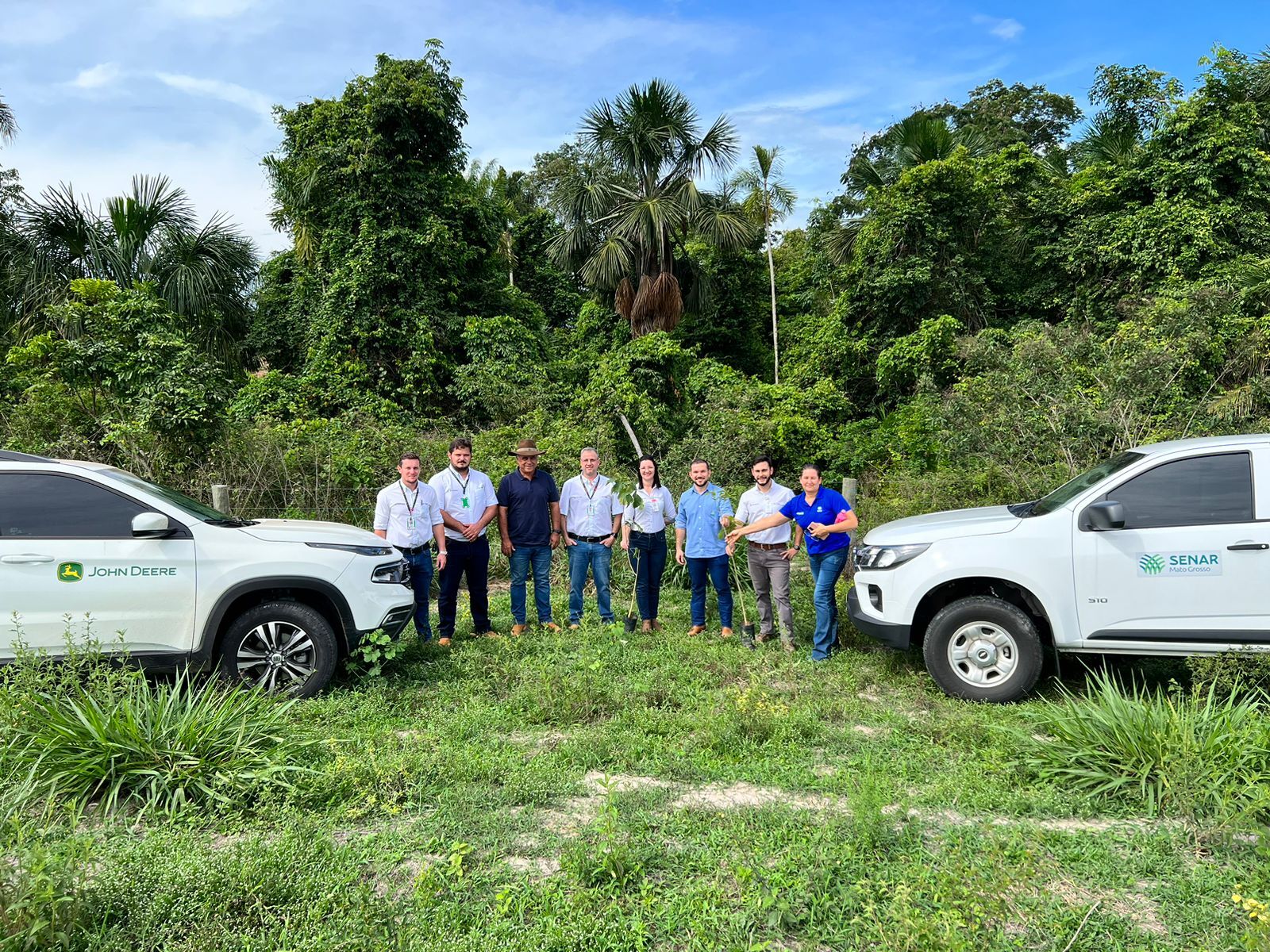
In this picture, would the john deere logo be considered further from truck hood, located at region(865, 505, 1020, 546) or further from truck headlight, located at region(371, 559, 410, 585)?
truck hood, located at region(865, 505, 1020, 546)

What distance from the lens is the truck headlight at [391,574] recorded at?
5.61 metres

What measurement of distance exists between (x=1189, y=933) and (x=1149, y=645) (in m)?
2.68

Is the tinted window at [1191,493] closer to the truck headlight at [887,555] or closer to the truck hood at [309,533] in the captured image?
the truck headlight at [887,555]

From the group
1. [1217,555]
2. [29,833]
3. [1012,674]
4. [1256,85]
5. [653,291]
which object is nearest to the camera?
[29,833]

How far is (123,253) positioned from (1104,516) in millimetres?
16753

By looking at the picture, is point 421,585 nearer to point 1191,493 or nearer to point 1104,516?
point 1104,516

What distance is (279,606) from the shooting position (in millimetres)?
5289

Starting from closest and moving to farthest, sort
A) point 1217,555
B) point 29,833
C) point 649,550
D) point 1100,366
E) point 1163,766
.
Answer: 1. point 29,833
2. point 1163,766
3. point 1217,555
4. point 649,550
5. point 1100,366

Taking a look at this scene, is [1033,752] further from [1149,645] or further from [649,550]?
[649,550]

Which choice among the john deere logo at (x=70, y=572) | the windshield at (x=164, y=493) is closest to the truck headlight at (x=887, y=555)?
the windshield at (x=164, y=493)

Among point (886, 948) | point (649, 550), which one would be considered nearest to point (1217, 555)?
point (886, 948)

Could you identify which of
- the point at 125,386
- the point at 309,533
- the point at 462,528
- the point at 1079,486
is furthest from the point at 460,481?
the point at 125,386

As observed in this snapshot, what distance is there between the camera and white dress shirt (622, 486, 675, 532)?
7180 mm

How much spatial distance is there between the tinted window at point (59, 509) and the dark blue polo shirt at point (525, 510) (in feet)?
9.39
